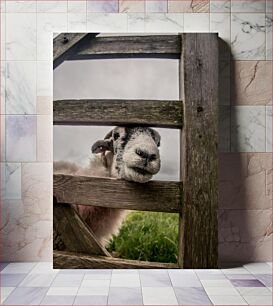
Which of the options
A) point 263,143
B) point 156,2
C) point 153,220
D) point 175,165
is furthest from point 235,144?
point 156,2

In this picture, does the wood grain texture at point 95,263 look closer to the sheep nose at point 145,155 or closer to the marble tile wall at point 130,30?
the marble tile wall at point 130,30

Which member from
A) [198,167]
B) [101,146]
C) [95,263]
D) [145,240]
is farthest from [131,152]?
[95,263]

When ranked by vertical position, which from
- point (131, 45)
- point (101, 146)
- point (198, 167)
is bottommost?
point (198, 167)

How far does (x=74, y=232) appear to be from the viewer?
2854 millimetres

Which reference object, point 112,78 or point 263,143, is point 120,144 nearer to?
point 112,78

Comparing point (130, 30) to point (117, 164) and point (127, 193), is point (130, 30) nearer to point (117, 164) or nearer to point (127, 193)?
point (117, 164)

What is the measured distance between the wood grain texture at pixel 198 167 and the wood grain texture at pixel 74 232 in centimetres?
44

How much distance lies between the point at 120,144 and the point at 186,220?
500 millimetres

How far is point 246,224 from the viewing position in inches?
115

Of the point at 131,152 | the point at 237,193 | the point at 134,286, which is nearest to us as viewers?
the point at 134,286

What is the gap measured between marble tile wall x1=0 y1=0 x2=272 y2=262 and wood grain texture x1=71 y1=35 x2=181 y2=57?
9 centimetres

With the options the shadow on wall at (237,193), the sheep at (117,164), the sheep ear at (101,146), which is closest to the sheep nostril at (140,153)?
the sheep at (117,164)

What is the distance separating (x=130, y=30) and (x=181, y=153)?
0.70 metres

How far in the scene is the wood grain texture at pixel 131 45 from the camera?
9.37 ft
